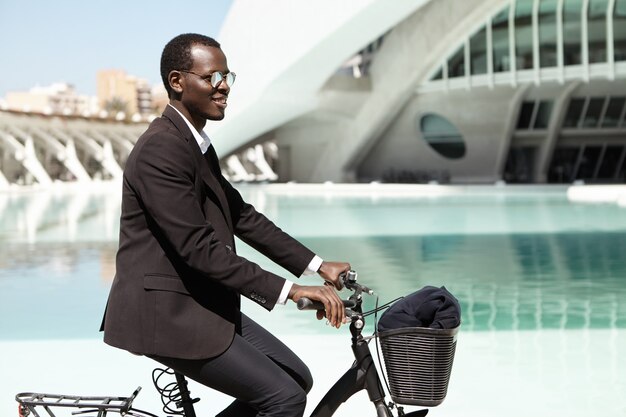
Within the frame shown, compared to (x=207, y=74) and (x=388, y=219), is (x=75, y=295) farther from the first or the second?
(x=388, y=219)

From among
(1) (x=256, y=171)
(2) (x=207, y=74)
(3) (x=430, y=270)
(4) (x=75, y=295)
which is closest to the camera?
(2) (x=207, y=74)

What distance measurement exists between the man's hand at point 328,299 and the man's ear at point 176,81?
624 mm

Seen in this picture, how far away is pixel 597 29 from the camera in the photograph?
33.2 metres

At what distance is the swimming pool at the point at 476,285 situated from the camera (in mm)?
4727

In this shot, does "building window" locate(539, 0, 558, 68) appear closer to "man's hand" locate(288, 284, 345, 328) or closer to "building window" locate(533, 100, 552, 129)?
"building window" locate(533, 100, 552, 129)

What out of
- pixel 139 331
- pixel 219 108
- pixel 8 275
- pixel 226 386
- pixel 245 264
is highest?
pixel 219 108

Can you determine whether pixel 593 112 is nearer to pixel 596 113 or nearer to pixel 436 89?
pixel 596 113

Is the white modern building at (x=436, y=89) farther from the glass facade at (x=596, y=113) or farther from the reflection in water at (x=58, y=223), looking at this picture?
the reflection in water at (x=58, y=223)

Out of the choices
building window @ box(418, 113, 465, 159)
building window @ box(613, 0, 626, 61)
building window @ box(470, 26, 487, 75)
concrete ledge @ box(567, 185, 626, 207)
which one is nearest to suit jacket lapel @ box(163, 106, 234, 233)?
concrete ledge @ box(567, 185, 626, 207)

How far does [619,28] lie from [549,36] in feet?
8.06

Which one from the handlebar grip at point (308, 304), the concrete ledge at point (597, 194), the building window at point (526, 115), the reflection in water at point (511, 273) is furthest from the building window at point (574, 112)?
the handlebar grip at point (308, 304)

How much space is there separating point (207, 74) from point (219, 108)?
100mm

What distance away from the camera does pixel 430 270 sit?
976 cm

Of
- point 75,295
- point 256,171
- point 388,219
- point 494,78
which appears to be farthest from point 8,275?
point 256,171
